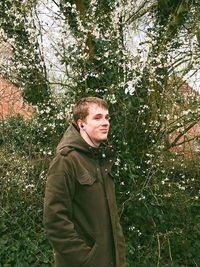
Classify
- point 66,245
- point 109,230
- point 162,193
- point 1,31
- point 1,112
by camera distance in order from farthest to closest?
1. point 1,112
2. point 1,31
3. point 162,193
4. point 109,230
5. point 66,245

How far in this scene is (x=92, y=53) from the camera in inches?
260

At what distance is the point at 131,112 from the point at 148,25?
1.99 m

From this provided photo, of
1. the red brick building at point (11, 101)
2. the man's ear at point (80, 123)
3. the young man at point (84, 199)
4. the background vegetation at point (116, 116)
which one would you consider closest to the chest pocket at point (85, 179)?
the young man at point (84, 199)

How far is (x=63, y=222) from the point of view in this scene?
2.77 m

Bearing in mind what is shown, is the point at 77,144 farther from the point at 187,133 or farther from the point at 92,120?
the point at 187,133

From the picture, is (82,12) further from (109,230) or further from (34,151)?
(109,230)

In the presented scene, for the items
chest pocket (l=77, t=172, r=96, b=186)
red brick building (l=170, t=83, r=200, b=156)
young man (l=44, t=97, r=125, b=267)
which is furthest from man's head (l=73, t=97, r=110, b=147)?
red brick building (l=170, t=83, r=200, b=156)

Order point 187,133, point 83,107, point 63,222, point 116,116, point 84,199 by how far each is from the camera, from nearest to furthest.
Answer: point 63,222 < point 84,199 < point 83,107 < point 116,116 < point 187,133

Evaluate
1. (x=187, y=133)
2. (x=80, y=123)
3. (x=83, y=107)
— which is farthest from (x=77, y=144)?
(x=187, y=133)

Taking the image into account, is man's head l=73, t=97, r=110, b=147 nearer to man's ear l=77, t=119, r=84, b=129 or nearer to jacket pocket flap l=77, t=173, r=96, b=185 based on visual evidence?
man's ear l=77, t=119, r=84, b=129

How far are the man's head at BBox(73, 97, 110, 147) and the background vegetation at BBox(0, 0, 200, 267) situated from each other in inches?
119

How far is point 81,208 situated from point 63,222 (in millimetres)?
185

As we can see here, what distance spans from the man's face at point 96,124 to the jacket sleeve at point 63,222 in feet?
1.13

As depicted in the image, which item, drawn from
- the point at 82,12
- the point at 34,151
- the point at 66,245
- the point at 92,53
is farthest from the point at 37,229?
the point at 66,245
